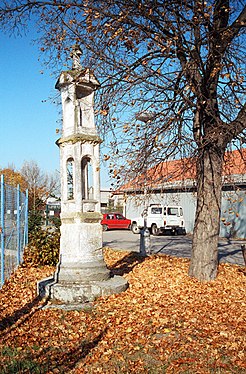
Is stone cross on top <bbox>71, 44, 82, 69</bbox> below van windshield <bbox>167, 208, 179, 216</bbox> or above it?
above

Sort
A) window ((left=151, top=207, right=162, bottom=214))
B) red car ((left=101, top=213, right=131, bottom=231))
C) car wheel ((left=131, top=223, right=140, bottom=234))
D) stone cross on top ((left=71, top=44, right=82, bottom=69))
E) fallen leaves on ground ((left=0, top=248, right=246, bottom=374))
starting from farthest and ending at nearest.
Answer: red car ((left=101, top=213, right=131, bottom=231)), car wheel ((left=131, top=223, right=140, bottom=234)), window ((left=151, top=207, right=162, bottom=214)), stone cross on top ((left=71, top=44, right=82, bottom=69)), fallen leaves on ground ((left=0, top=248, right=246, bottom=374))

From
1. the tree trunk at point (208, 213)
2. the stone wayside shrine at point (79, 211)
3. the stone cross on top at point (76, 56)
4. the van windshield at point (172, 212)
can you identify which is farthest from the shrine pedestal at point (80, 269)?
the van windshield at point (172, 212)

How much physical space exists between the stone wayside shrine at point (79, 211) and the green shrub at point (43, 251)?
4.19 m

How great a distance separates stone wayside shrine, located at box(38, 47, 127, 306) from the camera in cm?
789

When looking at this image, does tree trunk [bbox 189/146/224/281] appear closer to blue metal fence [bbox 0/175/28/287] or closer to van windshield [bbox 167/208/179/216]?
blue metal fence [bbox 0/175/28/287]

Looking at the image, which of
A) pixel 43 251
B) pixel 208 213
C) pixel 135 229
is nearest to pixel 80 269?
pixel 208 213

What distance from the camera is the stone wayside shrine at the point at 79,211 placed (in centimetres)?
789

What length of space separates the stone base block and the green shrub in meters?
4.59

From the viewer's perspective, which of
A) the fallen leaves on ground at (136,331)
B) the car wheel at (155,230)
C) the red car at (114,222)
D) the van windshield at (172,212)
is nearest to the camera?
the fallen leaves on ground at (136,331)

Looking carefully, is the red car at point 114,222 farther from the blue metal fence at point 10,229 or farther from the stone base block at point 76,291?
the stone base block at point 76,291

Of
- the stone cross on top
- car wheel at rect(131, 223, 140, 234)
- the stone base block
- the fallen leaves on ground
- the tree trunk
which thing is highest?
the stone cross on top

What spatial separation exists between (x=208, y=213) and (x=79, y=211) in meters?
3.04

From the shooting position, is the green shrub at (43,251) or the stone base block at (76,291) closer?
the stone base block at (76,291)

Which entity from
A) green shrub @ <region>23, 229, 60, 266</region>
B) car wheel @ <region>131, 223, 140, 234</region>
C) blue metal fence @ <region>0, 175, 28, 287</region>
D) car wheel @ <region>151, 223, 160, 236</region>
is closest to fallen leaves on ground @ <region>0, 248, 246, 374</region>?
blue metal fence @ <region>0, 175, 28, 287</region>
